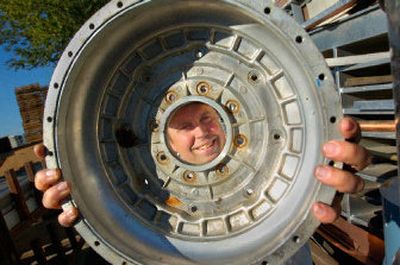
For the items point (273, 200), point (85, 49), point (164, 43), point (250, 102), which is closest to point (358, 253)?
point (273, 200)

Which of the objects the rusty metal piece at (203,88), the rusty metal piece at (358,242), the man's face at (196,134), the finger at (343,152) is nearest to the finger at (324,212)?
the finger at (343,152)

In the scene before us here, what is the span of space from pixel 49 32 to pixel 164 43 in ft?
34.3

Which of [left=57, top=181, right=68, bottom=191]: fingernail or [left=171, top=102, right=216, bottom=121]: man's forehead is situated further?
[left=171, top=102, right=216, bottom=121]: man's forehead

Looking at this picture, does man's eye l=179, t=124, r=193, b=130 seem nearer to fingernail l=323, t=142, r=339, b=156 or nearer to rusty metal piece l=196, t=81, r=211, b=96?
rusty metal piece l=196, t=81, r=211, b=96

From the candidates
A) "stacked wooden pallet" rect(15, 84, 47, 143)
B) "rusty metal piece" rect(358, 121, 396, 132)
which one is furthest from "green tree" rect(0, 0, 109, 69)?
"rusty metal piece" rect(358, 121, 396, 132)

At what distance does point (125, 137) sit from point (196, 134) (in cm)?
29

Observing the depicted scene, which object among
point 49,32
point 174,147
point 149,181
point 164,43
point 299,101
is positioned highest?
point 49,32

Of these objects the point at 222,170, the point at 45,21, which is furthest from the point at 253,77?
the point at 45,21

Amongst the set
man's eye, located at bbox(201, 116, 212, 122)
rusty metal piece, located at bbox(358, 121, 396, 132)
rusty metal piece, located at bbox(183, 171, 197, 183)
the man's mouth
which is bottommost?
rusty metal piece, located at bbox(358, 121, 396, 132)

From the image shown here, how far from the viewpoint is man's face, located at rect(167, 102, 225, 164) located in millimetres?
1558

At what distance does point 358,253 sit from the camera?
91.3 inches

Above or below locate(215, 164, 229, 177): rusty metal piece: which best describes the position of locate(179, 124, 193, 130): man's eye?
above

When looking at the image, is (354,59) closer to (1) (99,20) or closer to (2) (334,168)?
(2) (334,168)

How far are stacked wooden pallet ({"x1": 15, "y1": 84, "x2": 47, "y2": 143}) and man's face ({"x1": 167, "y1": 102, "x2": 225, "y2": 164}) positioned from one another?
19.1 ft
